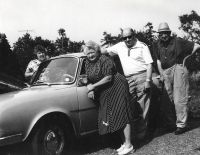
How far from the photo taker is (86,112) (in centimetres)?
470

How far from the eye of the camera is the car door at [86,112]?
15.3ft

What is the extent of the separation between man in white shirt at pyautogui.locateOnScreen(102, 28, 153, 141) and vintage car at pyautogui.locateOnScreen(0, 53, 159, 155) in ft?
2.49

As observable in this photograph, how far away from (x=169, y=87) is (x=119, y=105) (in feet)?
5.85

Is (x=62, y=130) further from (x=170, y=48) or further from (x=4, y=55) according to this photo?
(x=4, y=55)

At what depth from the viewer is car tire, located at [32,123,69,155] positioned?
4102 millimetres

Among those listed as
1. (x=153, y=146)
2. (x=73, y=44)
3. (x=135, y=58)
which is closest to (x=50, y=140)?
(x=153, y=146)

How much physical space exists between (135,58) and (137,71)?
0.23 meters

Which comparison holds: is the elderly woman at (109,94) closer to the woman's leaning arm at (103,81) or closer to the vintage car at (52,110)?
the woman's leaning arm at (103,81)

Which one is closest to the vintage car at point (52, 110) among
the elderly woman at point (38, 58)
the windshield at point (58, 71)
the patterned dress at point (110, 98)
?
the windshield at point (58, 71)

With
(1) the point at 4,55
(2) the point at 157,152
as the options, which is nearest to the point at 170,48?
(2) the point at 157,152

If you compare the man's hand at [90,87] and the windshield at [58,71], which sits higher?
the windshield at [58,71]

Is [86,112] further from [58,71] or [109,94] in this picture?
[58,71]

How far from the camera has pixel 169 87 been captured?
5.99 metres

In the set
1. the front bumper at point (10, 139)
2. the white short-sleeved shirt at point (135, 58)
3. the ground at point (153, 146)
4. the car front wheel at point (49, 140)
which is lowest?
the ground at point (153, 146)
